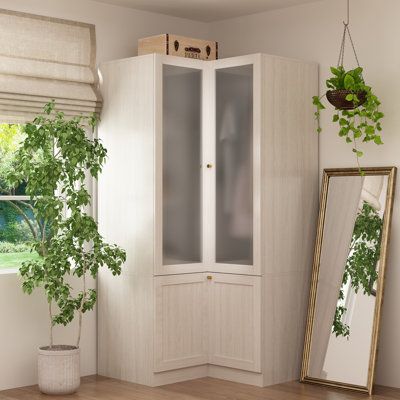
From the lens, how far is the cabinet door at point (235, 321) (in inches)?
229

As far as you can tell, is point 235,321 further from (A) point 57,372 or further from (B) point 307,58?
(B) point 307,58

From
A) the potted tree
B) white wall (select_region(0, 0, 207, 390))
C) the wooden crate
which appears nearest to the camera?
the potted tree

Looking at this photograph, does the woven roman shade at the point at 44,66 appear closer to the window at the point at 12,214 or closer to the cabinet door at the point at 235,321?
the window at the point at 12,214

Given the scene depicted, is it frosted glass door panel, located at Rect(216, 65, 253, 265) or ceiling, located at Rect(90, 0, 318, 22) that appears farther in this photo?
ceiling, located at Rect(90, 0, 318, 22)

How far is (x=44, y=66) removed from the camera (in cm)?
582

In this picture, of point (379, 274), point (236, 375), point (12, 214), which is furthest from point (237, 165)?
point (12, 214)

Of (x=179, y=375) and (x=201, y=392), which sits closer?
(x=201, y=392)

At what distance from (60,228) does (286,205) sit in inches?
Result: 60.1

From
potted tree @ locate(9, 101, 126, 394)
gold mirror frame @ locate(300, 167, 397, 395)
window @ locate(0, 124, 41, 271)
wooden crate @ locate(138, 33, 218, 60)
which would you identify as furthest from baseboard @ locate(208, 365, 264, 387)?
wooden crate @ locate(138, 33, 218, 60)

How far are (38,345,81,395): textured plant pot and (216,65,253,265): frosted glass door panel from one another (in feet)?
4.00

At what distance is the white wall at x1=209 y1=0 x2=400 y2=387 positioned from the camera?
18.9ft

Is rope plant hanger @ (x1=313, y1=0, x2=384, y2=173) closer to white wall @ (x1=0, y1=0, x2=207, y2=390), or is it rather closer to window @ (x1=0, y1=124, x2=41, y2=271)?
white wall @ (x1=0, y1=0, x2=207, y2=390)

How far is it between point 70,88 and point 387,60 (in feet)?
6.97

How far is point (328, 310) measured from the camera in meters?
5.91
